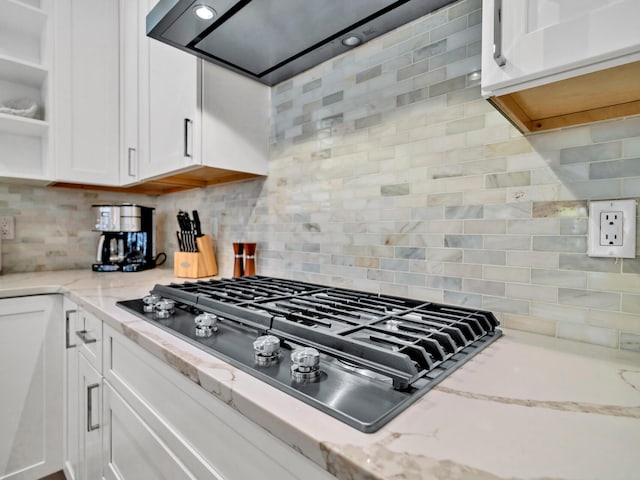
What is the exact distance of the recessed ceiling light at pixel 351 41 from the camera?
3.91 ft

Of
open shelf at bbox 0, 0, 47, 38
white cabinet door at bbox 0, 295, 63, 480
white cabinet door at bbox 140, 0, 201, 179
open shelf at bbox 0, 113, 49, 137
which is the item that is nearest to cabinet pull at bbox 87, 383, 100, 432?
white cabinet door at bbox 0, 295, 63, 480

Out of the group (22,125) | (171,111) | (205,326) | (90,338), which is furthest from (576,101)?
(22,125)

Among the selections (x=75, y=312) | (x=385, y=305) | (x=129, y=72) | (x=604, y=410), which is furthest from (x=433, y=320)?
(x=129, y=72)

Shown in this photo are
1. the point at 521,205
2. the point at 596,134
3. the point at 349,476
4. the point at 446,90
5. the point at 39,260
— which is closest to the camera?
the point at 349,476

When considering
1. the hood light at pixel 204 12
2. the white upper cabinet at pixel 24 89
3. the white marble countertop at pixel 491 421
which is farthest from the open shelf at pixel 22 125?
the white marble countertop at pixel 491 421

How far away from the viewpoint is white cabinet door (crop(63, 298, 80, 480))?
1402mm

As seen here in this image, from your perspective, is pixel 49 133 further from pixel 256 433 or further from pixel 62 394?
pixel 256 433

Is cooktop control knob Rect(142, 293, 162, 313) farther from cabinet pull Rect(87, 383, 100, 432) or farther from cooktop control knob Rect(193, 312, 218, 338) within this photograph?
cabinet pull Rect(87, 383, 100, 432)

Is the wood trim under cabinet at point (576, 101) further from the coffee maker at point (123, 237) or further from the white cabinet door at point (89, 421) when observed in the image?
the coffee maker at point (123, 237)

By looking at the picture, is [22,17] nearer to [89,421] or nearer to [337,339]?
[89,421]

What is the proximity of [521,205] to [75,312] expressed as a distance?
168cm

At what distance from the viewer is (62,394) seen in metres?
1.58

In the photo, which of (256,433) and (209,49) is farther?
(209,49)

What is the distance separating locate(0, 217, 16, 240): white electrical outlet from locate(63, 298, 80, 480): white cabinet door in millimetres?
803
